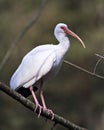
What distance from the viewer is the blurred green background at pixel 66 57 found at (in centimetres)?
3416

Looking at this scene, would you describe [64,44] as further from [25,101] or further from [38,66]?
[25,101]

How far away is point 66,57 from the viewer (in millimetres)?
34188

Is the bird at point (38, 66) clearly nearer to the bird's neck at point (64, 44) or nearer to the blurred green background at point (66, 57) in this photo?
the bird's neck at point (64, 44)

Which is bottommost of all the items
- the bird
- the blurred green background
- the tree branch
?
the blurred green background

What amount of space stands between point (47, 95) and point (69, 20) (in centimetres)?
405

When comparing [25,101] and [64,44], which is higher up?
[25,101]

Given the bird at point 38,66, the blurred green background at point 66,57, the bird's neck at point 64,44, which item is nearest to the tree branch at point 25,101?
the bird at point 38,66

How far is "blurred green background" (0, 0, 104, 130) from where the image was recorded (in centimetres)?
3416

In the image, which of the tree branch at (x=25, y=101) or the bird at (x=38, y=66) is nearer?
the tree branch at (x=25, y=101)

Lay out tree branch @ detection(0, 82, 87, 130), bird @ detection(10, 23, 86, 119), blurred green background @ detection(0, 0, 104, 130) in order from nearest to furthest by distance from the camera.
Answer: tree branch @ detection(0, 82, 87, 130), bird @ detection(10, 23, 86, 119), blurred green background @ detection(0, 0, 104, 130)

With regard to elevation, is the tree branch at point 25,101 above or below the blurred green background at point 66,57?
above

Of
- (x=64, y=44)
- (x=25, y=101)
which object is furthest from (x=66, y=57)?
(x=25, y=101)

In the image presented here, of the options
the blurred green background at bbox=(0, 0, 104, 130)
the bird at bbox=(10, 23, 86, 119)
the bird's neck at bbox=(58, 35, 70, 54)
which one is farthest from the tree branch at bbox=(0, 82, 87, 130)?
the blurred green background at bbox=(0, 0, 104, 130)

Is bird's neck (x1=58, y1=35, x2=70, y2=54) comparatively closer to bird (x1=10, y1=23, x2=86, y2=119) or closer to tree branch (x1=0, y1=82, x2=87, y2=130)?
bird (x1=10, y1=23, x2=86, y2=119)
